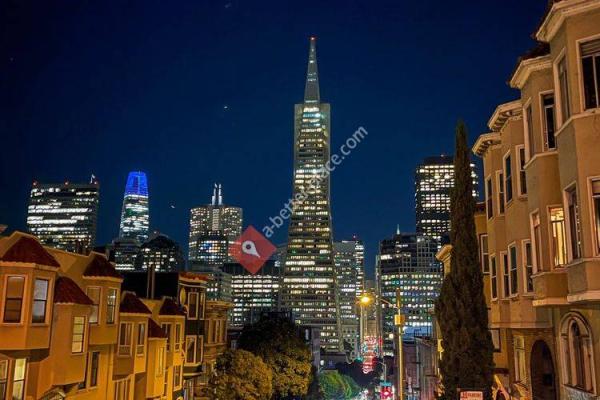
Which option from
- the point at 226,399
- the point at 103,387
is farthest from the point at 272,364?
the point at 103,387

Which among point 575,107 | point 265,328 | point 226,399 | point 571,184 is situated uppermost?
point 575,107

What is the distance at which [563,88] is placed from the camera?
14.8 m

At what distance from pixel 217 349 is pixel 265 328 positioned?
8263 mm

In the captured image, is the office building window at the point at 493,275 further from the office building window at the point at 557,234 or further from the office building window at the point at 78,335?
the office building window at the point at 78,335

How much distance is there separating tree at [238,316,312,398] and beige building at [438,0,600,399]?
35.3m

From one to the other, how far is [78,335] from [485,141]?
18331 millimetres

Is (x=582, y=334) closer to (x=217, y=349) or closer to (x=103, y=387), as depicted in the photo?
(x=103, y=387)

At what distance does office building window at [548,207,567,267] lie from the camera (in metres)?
15.8

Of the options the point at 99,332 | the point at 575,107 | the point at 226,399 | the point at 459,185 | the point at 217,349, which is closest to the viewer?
the point at 575,107

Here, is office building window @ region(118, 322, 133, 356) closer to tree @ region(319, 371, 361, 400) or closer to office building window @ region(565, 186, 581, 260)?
office building window @ region(565, 186, 581, 260)

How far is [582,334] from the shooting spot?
48.6ft

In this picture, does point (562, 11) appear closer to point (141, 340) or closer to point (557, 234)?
point (557, 234)

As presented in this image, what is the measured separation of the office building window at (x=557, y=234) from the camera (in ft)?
52.0

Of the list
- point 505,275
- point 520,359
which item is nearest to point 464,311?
point 505,275
